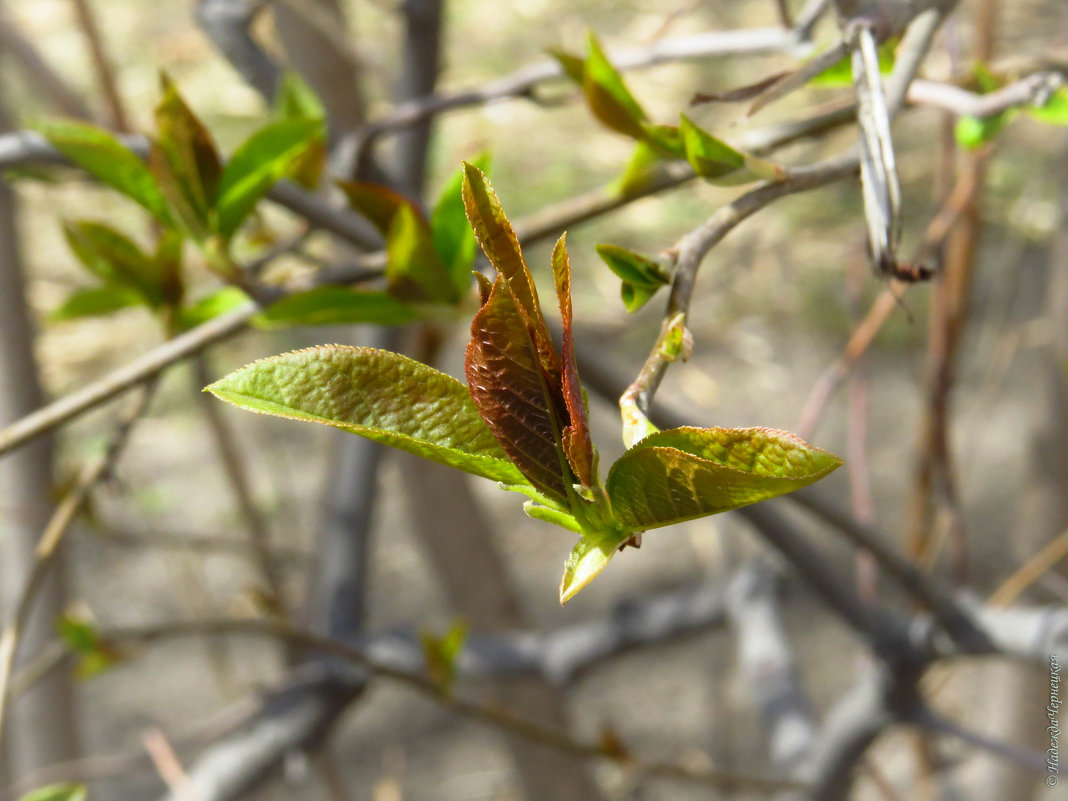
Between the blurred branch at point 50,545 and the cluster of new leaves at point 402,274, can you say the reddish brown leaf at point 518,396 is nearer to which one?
the cluster of new leaves at point 402,274

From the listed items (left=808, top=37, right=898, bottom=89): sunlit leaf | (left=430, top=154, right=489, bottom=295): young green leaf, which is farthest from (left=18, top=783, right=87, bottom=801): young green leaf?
(left=808, top=37, right=898, bottom=89): sunlit leaf

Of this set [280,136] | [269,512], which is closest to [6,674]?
[280,136]

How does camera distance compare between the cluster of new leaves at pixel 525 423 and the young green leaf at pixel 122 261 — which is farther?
the young green leaf at pixel 122 261

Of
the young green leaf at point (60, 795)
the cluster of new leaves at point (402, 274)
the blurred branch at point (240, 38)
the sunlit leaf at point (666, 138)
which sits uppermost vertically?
the blurred branch at point (240, 38)

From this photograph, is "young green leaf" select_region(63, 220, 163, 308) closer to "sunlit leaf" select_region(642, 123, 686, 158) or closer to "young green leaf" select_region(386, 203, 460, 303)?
"young green leaf" select_region(386, 203, 460, 303)

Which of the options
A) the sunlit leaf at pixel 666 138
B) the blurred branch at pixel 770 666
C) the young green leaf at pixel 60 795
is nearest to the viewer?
the sunlit leaf at pixel 666 138

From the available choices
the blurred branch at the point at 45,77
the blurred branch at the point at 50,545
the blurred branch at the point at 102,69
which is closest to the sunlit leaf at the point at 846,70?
the blurred branch at the point at 50,545

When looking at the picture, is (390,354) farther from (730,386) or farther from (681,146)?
(730,386)
